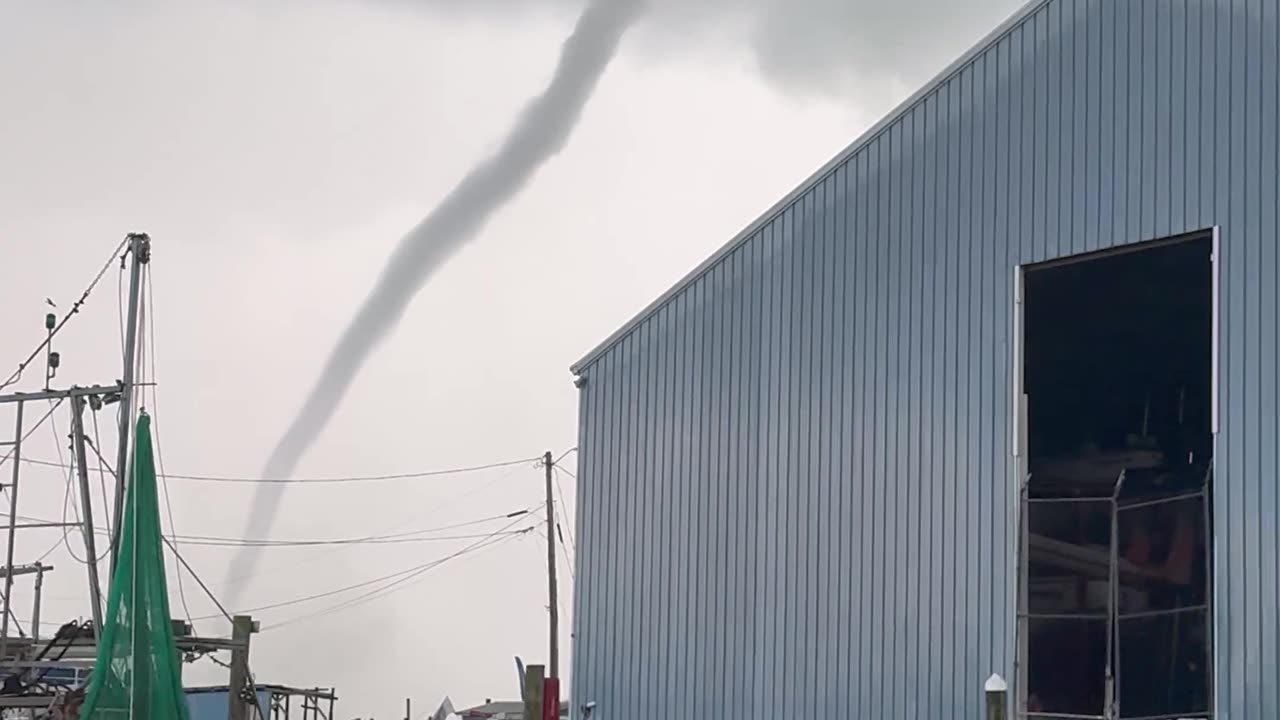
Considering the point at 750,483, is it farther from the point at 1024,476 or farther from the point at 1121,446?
the point at 1121,446

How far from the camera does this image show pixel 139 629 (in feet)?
73.5

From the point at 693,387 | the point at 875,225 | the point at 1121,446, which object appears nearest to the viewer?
the point at 875,225

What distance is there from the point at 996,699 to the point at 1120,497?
8.98 meters

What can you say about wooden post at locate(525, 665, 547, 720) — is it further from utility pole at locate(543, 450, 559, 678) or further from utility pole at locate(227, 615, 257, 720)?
utility pole at locate(543, 450, 559, 678)

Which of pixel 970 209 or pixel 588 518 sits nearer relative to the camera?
pixel 970 209

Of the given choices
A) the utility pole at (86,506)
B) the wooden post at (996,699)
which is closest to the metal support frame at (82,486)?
the utility pole at (86,506)

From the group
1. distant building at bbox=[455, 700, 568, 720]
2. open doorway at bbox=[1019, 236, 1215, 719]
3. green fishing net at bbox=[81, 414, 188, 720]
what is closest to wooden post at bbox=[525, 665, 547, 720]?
green fishing net at bbox=[81, 414, 188, 720]

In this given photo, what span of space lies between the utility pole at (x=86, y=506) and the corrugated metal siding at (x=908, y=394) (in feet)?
23.6

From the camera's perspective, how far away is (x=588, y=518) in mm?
25391

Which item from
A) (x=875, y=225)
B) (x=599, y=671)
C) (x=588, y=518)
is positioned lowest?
(x=599, y=671)

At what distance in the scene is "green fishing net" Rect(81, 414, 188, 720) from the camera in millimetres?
22109

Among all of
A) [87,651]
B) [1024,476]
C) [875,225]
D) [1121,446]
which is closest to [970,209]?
[875,225]

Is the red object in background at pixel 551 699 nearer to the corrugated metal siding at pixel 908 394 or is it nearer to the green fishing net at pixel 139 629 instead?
the corrugated metal siding at pixel 908 394

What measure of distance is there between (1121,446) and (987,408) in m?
7.63
